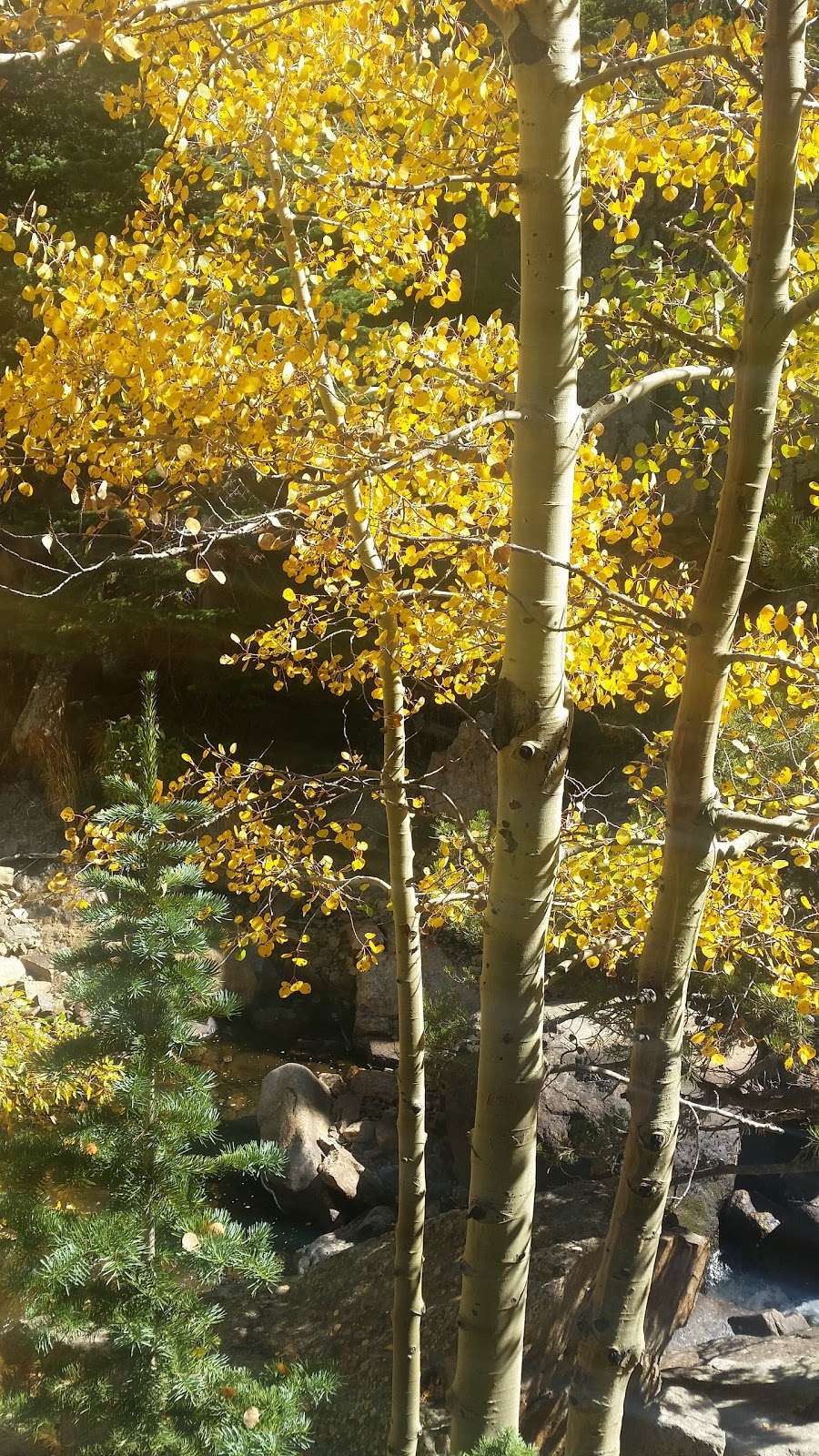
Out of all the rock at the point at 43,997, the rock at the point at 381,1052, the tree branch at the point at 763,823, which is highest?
the tree branch at the point at 763,823

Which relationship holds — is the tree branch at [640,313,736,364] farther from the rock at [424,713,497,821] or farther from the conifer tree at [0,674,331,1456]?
the rock at [424,713,497,821]

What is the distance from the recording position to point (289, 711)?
12.1 meters

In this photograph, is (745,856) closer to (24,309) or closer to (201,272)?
(201,272)

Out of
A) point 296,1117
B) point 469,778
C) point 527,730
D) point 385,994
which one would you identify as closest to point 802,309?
point 527,730

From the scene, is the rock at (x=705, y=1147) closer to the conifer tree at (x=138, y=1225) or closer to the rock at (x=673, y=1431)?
the rock at (x=673, y=1431)

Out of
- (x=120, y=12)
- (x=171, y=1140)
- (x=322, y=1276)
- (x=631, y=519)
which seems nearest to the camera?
(x=120, y=12)

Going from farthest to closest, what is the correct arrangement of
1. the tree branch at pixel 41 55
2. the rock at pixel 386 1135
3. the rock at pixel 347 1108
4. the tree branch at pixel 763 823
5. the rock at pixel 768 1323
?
the rock at pixel 347 1108
the rock at pixel 386 1135
the rock at pixel 768 1323
the tree branch at pixel 763 823
the tree branch at pixel 41 55

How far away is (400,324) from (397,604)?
1.08 m

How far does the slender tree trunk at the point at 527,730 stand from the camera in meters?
2.12

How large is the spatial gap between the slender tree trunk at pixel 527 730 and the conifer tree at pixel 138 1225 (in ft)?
1.92

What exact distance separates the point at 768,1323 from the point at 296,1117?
135 inches

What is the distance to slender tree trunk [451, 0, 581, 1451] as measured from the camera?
212cm

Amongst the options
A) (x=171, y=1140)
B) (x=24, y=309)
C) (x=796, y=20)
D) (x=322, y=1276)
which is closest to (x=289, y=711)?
(x=24, y=309)

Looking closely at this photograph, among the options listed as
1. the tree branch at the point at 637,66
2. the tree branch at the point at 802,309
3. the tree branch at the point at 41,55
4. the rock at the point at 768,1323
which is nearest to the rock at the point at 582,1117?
the rock at the point at 768,1323
